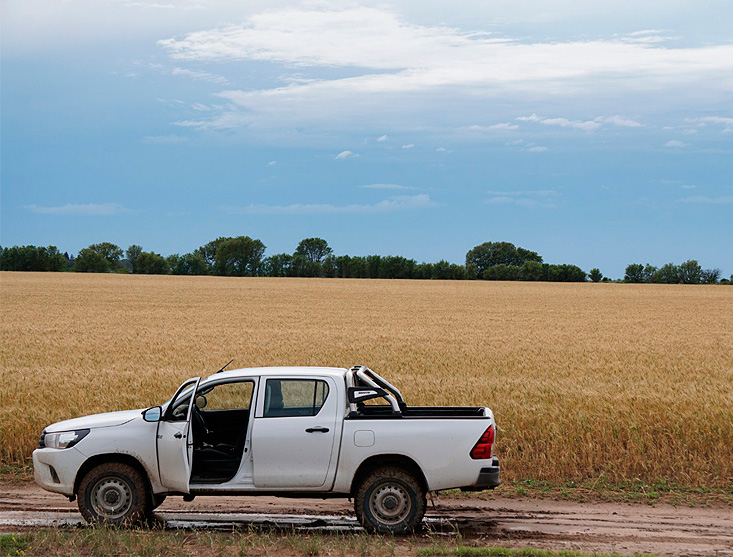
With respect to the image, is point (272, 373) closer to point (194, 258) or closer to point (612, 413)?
A: point (612, 413)

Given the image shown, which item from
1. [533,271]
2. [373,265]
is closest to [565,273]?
[533,271]

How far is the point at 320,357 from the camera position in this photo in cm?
2527

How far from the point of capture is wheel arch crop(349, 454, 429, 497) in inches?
365

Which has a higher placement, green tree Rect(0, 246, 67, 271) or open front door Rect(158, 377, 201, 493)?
green tree Rect(0, 246, 67, 271)

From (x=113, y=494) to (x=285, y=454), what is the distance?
2.23m

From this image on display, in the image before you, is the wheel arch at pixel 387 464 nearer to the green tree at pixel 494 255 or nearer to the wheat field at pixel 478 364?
the wheat field at pixel 478 364

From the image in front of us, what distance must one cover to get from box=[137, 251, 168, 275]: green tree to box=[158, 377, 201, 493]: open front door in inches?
5185

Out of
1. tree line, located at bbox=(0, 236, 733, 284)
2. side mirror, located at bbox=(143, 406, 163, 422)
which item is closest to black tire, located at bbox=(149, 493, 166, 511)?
side mirror, located at bbox=(143, 406, 163, 422)

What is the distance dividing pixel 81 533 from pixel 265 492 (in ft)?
7.02

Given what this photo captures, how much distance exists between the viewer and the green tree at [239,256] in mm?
136375

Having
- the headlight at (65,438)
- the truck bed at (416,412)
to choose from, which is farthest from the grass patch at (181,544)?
the truck bed at (416,412)

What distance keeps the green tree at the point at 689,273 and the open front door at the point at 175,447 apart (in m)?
125

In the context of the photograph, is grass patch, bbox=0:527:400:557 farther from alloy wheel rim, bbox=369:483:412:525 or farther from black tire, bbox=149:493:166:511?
black tire, bbox=149:493:166:511

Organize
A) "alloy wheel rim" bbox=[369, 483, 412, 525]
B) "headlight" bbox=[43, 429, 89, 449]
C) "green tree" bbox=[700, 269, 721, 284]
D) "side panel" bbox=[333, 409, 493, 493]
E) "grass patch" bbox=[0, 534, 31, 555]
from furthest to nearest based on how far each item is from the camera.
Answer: "green tree" bbox=[700, 269, 721, 284] < "headlight" bbox=[43, 429, 89, 449] < "alloy wheel rim" bbox=[369, 483, 412, 525] < "side panel" bbox=[333, 409, 493, 493] < "grass patch" bbox=[0, 534, 31, 555]
